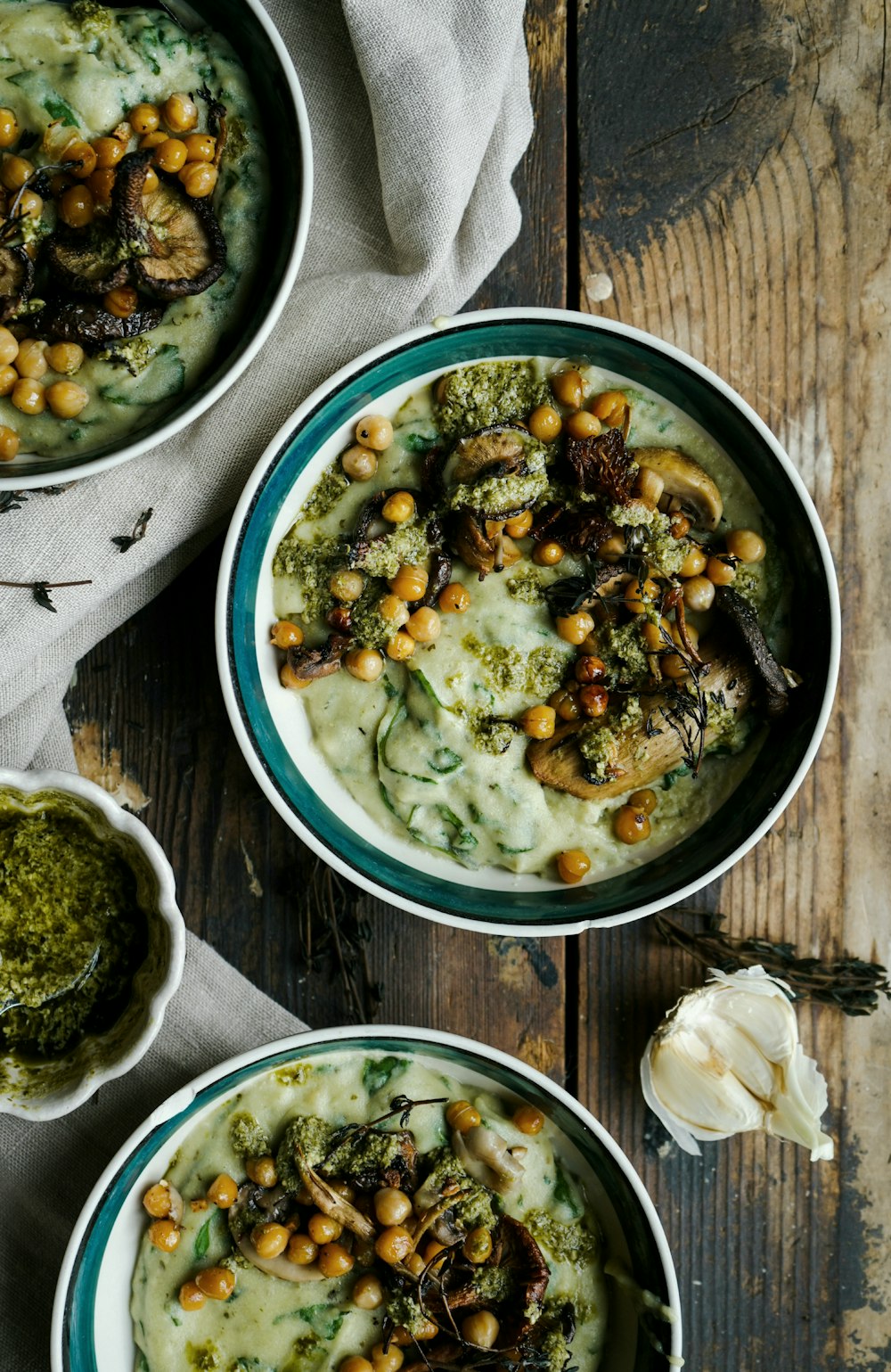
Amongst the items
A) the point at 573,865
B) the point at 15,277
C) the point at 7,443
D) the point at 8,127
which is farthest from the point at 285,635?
the point at 8,127

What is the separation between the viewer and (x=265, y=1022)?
2.46m

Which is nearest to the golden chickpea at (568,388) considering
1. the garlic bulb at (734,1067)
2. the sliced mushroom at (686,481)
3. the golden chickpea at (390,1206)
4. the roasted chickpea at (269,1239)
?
the sliced mushroom at (686,481)

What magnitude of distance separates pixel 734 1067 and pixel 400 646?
4.01ft

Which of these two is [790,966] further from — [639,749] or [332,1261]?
[332,1261]

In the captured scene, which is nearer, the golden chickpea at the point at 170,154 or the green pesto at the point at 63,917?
the golden chickpea at the point at 170,154

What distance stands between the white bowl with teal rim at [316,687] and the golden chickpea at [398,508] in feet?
0.56

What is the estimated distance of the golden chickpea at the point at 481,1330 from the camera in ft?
7.37

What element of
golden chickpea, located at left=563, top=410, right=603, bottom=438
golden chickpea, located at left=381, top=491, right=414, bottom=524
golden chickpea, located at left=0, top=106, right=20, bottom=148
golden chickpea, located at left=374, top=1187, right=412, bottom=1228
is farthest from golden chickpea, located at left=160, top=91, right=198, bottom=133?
golden chickpea, located at left=374, top=1187, right=412, bottom=1228

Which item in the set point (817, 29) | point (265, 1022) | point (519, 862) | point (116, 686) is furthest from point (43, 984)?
point (817, 29)

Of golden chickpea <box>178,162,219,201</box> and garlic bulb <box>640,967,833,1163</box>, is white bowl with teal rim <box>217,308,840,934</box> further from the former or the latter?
golden chickpea <box>178,162,219,201</box>

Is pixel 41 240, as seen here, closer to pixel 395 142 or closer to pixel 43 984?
pixel 395 142

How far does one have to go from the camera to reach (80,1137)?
2.45m

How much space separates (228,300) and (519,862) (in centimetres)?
133

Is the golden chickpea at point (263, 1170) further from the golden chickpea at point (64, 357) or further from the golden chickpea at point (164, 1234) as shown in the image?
the golden chickpea at point (64, 357)
